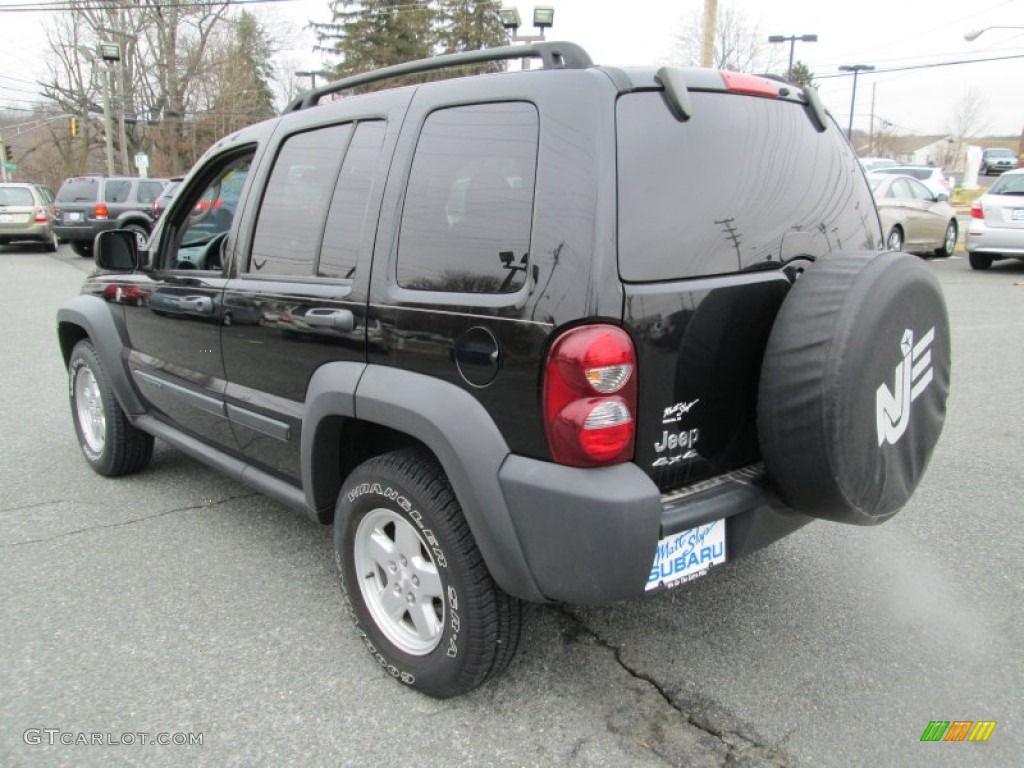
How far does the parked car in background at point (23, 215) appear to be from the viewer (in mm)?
18500

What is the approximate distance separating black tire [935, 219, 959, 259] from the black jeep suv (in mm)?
13573

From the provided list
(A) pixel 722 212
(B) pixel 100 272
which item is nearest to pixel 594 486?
(A) pixel 722 212

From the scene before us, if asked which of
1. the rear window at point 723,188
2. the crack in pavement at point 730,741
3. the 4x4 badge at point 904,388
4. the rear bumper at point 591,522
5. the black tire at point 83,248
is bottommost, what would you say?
the crack in pavement at point 730,741

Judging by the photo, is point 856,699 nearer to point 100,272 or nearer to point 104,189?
point 100,272

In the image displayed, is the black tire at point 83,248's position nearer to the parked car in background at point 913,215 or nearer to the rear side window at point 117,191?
the rear side window at point 117,191

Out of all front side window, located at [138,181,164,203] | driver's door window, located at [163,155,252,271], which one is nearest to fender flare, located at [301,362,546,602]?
driver's door window, located at [163,155,252,271]

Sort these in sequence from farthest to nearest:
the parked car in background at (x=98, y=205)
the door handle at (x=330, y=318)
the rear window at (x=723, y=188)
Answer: the parked car in background at (x=98, y=205)
the door handle at (x=330, y=318)
the rear window at (x=723, y=188)

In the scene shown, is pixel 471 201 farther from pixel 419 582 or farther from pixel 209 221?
pixel 209 221

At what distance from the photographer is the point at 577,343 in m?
1.95

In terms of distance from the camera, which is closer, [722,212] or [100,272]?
[722,212]

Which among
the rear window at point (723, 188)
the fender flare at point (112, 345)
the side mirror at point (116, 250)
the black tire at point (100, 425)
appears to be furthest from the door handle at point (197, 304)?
the rear window at point (723, 188)

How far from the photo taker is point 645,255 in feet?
6.66

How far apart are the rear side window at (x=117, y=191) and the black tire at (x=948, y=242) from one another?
714 inches

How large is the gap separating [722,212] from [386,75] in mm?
1282
